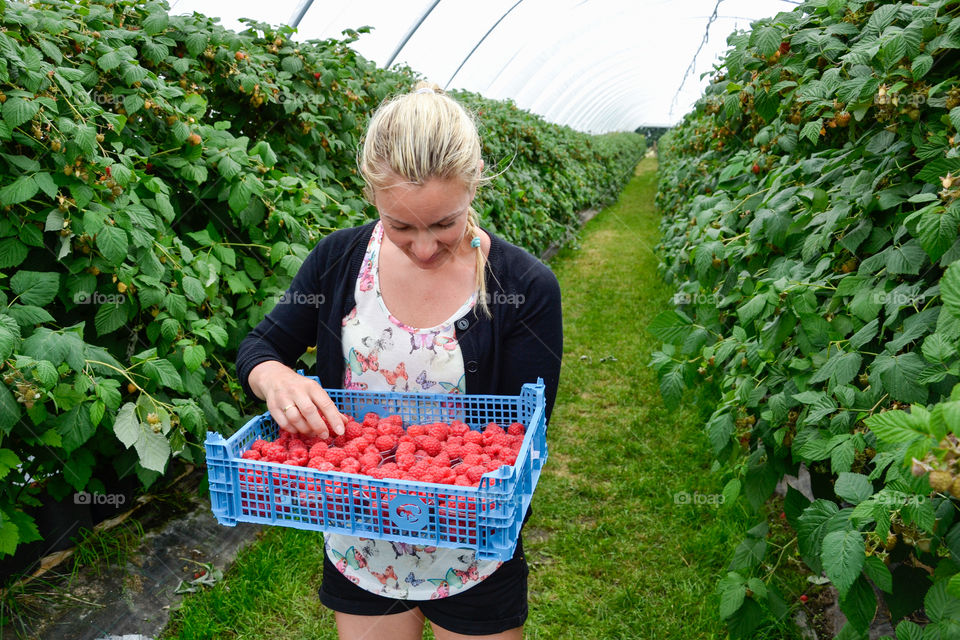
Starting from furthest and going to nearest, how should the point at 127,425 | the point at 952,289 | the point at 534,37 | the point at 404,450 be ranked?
the point at 534,37
the point at 127,425
the point at 404,450
the point at 952,289

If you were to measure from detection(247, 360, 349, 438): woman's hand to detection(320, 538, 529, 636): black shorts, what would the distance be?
0.45 m

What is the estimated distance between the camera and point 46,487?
2447mm

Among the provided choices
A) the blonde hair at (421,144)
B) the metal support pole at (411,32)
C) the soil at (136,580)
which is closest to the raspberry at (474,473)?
the blonde hair at (421,144)

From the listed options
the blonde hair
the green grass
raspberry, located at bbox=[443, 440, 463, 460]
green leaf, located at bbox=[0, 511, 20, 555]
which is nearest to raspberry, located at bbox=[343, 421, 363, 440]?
raspberry, located at bbox=[443, 440, 463, 460]

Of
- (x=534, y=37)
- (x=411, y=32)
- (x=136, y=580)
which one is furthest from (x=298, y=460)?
(x=534, y=37)

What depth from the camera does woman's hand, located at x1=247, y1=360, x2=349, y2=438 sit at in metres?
1.45

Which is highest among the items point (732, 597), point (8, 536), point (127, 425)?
point (127, 425)

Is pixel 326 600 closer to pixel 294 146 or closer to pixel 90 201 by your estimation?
pixel 90 201

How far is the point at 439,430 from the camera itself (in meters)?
1.54

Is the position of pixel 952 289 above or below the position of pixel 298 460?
above

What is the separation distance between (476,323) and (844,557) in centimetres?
88

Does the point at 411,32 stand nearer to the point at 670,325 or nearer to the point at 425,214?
the point at 670,325

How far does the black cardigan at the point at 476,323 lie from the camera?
1587mm

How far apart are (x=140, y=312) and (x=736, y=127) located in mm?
2939
